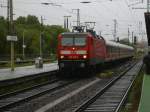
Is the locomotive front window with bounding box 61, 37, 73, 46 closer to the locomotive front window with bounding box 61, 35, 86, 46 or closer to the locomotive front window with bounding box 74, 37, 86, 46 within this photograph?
the locomotive front window with bounding box 61, 35, 86, 46

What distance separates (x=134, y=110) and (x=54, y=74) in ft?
63.8

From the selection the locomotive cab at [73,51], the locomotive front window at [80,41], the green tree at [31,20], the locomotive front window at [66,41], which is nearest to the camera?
the locomotive cab at [73,51]

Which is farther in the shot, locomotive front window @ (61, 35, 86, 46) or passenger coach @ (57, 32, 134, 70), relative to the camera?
locomotive front window @ (61, 35, 86, 46)

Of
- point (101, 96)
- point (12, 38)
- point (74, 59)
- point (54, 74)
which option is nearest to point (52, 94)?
point (101, 96)

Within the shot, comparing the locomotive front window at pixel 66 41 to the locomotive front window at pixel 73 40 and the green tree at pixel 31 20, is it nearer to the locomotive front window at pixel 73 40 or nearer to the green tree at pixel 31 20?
the locomotive front window at pixel 73 40

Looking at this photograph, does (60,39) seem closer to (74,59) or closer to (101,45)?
(74,59)

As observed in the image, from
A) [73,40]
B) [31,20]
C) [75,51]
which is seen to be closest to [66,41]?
[73,40]

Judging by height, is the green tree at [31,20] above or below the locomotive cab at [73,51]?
above

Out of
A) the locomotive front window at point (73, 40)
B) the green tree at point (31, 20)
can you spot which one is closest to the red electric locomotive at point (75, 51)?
the locomotive front window at point (73, 40)

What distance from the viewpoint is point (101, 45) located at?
118 feet

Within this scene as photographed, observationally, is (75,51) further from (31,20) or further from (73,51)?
(31,20)

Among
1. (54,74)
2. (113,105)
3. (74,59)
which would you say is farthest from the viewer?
(54,74)

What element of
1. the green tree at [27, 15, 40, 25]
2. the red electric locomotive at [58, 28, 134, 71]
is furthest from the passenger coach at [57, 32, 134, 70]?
the green tree at [27, 15, 40, 25]

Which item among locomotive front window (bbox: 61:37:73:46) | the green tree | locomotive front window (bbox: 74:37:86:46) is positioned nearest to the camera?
locomotive front window (bbox: 74:37:86:46)
